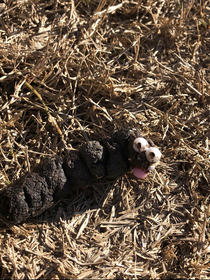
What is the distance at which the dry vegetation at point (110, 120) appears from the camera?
10.9ft

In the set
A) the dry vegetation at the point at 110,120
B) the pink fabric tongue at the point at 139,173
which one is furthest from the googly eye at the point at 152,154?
the dry vegetation at the point at 110,120

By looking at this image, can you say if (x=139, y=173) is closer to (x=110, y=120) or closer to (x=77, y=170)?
(x=77, y=170)

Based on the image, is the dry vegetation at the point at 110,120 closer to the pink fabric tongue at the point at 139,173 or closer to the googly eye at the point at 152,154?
the pink fabric tongue at the point at 139,173

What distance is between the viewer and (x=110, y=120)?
A: 400 centimetres

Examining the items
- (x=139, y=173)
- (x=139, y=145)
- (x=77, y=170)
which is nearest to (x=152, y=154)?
(x=139, y=145)

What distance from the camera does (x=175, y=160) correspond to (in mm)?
3934

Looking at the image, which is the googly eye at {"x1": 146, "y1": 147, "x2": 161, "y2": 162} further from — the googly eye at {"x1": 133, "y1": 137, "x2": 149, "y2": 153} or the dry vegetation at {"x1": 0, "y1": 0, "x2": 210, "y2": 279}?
the dry vegetation at {"x1": 0, "y1": 0, "x2": 210, "y2": 279}

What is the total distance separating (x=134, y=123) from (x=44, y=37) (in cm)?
162

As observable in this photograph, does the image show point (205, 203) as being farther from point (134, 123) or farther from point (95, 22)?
point (95, 22)

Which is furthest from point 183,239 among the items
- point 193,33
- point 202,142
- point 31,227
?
point 193,33

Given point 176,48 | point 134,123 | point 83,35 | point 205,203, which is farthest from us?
point 176,48

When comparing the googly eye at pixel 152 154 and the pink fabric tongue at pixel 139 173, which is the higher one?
the googly eye at pixel 152 154

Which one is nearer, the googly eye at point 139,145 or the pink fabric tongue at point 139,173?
the googly eye at point 139,145

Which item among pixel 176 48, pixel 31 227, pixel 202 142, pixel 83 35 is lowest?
pixel 202 142
